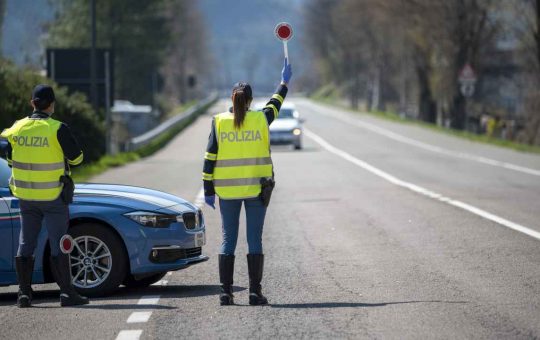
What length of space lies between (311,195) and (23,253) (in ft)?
43.3

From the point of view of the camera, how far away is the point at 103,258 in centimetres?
1088

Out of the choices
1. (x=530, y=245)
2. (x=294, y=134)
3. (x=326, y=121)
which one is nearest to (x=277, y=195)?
(x=530, y=245)

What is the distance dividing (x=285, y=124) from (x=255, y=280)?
1402 inches

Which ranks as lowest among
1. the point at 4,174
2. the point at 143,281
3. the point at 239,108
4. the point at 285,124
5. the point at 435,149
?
the point at 435,149

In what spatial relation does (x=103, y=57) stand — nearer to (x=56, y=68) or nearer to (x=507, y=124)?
(x=56, y=68)

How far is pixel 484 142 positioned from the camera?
49781 mm

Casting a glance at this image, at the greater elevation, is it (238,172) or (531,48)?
(531,48)

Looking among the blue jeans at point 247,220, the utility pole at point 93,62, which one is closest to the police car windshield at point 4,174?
the blue jeans at point 247,220

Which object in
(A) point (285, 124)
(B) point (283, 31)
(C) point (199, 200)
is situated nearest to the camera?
(B) point (283, 31)

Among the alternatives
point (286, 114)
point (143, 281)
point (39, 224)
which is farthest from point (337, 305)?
point (286, 114)

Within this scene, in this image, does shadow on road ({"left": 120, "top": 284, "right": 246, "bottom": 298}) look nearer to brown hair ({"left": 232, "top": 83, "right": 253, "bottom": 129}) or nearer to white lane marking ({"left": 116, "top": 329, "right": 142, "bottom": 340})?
brown hair ({"left": 232, "top": 83, "right": 253, "bottom": 129})

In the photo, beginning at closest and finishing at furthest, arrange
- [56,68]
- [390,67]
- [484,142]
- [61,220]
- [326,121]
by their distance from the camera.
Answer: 1. [61,220]
2. [56,68]
3. [484,142]
4. [326,121]
5. [390,67]

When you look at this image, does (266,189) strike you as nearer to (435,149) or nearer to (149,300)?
(149,300)

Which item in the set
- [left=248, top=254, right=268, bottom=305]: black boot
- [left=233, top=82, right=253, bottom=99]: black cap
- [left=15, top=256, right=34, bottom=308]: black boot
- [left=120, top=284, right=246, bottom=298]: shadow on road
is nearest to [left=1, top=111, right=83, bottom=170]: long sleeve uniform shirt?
[left=15, top=256, right=34, bottom=308]: black boot
